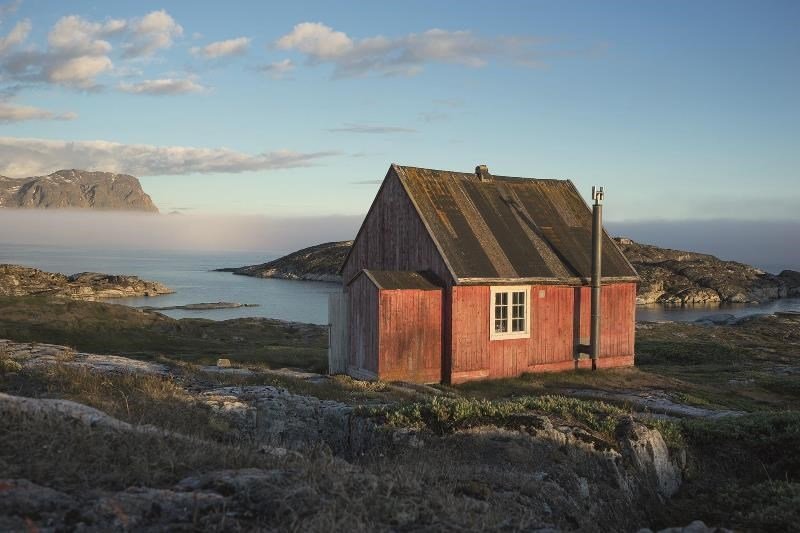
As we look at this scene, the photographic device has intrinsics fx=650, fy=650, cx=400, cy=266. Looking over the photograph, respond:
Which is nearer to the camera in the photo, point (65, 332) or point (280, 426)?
point (280, 426)

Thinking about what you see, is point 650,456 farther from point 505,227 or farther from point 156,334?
point 156,334

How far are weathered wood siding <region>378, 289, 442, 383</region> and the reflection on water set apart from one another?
61700 mm

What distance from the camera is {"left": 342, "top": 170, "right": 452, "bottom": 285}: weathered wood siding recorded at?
72.8 feet

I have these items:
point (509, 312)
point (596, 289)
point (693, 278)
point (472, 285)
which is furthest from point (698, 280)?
point (472, 285)

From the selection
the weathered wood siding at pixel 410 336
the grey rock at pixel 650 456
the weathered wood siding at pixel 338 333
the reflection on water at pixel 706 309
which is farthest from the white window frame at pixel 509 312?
the reflection on water at pixel 706 309

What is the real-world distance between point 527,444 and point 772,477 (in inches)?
174

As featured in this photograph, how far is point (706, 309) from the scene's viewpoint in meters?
90.8

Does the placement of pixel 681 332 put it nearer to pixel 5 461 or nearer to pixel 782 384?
pixel 782 384

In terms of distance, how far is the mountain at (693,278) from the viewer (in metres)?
102

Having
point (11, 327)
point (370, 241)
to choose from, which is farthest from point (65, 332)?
point (370, 241)

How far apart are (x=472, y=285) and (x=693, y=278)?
9987 centimetres

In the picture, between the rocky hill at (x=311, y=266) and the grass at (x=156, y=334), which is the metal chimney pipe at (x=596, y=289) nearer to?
the grass at (x=156, y=334)

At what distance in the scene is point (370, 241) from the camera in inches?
993

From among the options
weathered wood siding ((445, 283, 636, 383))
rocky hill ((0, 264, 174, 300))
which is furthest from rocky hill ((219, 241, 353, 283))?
weathered wood siding ((445, 283, 636, 383))
